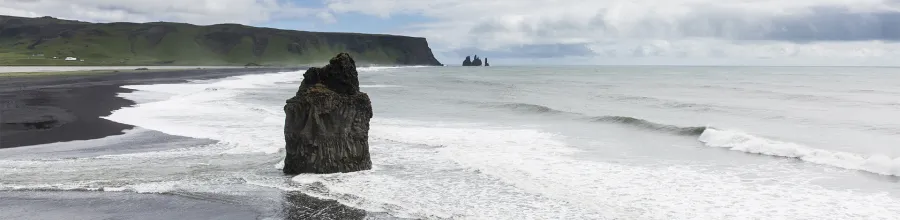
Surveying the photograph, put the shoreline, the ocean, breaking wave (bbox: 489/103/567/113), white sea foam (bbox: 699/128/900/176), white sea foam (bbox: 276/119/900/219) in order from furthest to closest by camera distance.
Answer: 1. breaking wave (bbox: 489/103/567/113)
2. the shoreline
3. white sea foam (bbox: 699/128/900/176)
4. the ocean
5. white sea foam (bbox: 276/119/900/219)

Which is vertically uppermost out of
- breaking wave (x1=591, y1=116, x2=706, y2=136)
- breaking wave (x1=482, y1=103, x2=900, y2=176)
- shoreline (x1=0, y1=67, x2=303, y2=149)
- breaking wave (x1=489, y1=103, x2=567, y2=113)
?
shoreline (x1=0, y1=67, x2=303, y2=149)

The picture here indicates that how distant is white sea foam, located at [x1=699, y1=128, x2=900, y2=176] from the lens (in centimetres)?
1575

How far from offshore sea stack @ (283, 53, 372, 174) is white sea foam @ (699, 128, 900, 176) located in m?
11.5

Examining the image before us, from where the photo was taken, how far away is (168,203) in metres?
11.1

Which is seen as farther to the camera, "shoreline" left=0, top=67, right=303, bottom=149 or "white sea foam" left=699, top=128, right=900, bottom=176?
"shoreline" left=0, top=67, right=303, bottom=149

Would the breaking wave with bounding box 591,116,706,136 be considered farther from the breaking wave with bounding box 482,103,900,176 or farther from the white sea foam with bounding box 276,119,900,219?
the white sea foam with bounding box 276,119,900,219

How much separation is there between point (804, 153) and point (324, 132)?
42.4 feet

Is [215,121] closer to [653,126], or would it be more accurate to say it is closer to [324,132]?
[324,132]

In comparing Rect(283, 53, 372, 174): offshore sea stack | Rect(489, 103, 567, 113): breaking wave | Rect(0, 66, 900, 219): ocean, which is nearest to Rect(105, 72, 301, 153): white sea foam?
Rect(0, 66, 900, 219): ocean

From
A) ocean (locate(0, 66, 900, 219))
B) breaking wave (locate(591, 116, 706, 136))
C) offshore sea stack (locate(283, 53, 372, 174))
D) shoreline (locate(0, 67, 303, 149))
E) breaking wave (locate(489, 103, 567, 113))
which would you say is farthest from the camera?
breaking wave (locate(489, 103, 567, 113))

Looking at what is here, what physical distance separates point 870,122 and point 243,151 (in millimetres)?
26517

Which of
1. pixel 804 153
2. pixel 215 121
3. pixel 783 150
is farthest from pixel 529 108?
pixel 804 153

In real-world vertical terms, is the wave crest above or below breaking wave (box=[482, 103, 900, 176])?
below

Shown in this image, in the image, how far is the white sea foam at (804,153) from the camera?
51.7 ft
